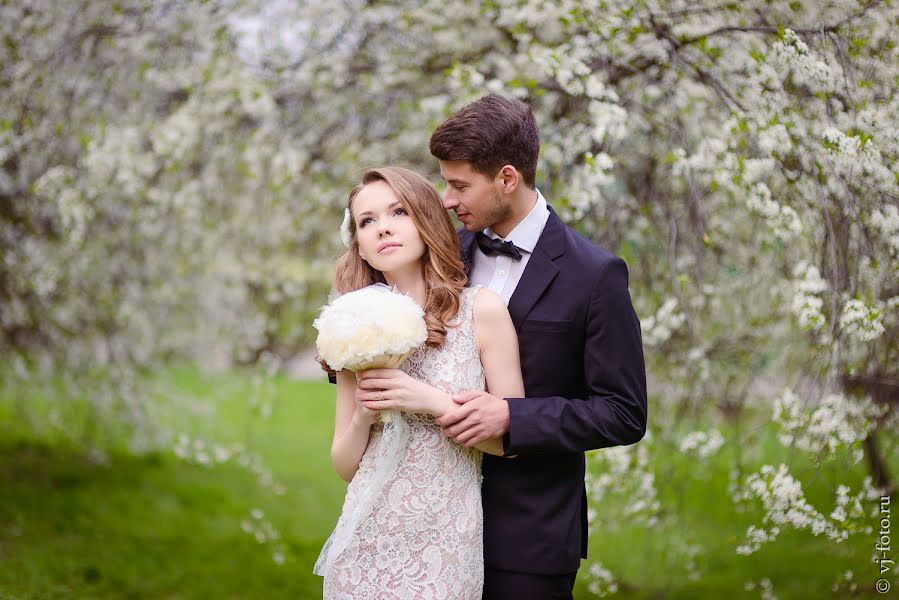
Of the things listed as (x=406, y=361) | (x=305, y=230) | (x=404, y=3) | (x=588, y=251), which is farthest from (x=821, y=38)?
(x=305, y=230)

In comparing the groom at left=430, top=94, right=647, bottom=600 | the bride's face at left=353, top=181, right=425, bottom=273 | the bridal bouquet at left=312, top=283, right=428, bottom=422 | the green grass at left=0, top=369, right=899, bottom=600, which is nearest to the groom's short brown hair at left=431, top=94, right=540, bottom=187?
the groom at left=430, top=94, right=647, bottom=600

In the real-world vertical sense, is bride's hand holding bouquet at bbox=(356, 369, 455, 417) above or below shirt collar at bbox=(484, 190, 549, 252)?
below

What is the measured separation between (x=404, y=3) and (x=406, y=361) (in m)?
2.79

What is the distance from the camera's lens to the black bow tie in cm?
229

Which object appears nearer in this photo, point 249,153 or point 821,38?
point 821,38

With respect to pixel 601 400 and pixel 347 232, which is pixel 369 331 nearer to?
pixel 347 232

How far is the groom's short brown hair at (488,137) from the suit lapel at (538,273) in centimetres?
19

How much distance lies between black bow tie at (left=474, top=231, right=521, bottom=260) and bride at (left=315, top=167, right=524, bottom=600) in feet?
0.46

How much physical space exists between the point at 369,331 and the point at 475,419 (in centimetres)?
33

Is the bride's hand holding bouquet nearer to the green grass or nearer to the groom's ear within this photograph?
the groom's ear

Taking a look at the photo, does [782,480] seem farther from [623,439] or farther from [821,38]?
[821,38]

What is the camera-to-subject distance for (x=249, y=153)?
15.0 ft

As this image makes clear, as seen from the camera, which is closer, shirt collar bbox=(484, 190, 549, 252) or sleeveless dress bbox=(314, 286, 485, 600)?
sleeveless dress bbox=(314, 286, 485, 600)

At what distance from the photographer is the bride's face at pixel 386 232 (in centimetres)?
214
